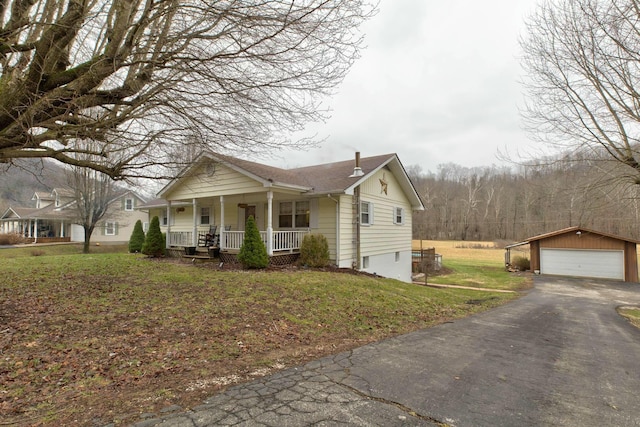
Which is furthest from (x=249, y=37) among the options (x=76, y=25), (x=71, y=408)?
(x=71, y=408)

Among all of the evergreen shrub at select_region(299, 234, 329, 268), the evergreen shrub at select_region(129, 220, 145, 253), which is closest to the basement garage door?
the evergreen shrub at select_region(299, 234, 329, 268)

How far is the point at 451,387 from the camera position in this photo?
3.68m

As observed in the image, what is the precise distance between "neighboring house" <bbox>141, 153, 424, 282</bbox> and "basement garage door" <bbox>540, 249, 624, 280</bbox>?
13.4 m

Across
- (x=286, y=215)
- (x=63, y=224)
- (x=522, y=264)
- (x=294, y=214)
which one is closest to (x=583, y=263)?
(x=522, y=264)

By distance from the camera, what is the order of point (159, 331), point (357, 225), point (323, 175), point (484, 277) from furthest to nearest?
point (484, 277) → point (323, 175) → point (357, 225) → point (159, 331)

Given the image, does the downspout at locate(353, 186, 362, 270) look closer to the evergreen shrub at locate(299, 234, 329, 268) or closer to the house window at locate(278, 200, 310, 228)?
the evergreen shrub at locate(299, 234, 329, 268)

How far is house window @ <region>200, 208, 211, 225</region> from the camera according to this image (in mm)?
18059

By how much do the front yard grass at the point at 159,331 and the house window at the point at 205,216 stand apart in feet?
25.8

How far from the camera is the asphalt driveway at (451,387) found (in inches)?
117

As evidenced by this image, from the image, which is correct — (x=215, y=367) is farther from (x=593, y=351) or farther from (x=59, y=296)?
(x=593, y=351)

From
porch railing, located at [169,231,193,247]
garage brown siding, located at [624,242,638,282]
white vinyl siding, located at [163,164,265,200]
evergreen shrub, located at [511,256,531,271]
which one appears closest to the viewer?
white vinyl siding, located at [163,164,265,200]

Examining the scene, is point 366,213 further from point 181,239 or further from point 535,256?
point 535,256

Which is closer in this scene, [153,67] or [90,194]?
[153,67]

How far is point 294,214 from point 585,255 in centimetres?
2192
